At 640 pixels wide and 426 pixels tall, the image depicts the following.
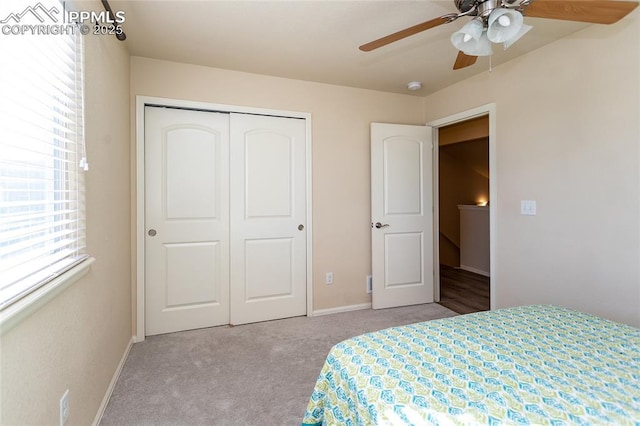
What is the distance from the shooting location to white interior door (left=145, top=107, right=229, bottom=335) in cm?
276

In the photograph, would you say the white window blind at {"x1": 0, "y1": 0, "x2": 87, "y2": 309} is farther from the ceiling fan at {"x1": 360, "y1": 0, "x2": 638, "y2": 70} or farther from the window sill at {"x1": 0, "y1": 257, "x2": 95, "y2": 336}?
the ceiling fan at {"x1": 360, "y1": 0, "x2": 638, "y2": 70}

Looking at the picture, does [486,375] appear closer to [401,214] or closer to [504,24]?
[504,24]

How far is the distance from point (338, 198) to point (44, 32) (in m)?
2.56

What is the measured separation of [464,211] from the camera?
→ 5.68 meters

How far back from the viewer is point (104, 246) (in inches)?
73.6

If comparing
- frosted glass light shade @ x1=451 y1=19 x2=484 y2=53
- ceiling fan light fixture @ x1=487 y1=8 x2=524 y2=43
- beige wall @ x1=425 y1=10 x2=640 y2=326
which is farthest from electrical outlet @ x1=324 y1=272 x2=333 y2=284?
ceiling fan light fixture @ x1=487 y1=8 x2=524 y2=43

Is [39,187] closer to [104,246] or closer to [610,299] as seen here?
[104,246]

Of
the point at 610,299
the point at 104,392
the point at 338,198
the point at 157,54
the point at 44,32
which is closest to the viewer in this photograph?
the point at 44,32

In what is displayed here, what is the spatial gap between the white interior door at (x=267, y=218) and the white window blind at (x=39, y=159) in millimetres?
1573

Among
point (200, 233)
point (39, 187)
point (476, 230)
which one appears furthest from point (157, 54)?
point (476, 230)

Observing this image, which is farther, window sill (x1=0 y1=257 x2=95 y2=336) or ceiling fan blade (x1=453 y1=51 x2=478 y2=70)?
ceiling fan blade (x1=453 y1=51 x2=478 y2=70)

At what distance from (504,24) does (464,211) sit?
4.69 m

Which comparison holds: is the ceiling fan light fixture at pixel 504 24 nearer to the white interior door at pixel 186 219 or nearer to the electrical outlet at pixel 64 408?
the white interior door at pixel 186 219

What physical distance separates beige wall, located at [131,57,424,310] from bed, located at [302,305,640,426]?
189cm
